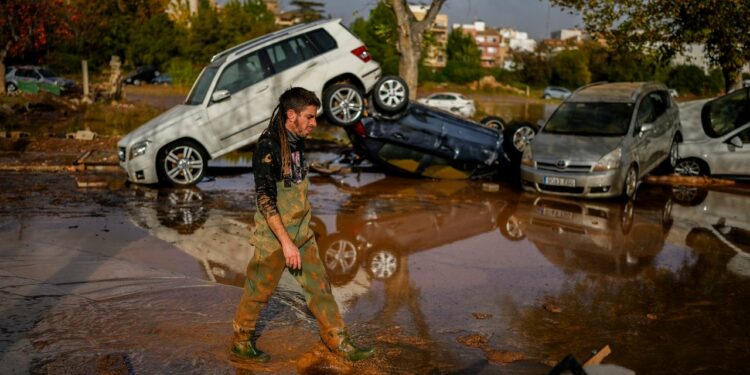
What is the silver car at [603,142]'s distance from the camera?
1156cm

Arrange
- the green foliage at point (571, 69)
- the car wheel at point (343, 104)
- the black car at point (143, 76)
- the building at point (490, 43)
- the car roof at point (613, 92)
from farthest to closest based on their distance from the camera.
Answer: the building at point (490, 43) < the green foliage at point (571, 69) < the black car at point (143, 76) < the car roof at point (613, 92) < the car wheel at point (343, 104)

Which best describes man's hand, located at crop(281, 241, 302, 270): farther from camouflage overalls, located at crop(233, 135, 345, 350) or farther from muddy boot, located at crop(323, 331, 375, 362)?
muddy boot, located at crop(323, 331, 375, 362)

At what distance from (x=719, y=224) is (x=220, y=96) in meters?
8.03

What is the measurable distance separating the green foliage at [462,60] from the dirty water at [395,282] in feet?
187

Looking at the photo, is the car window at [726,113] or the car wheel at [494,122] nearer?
the car window at [726,113]

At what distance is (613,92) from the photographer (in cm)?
1324

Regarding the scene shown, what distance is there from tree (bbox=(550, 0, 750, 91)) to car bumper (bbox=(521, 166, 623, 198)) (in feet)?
21.4

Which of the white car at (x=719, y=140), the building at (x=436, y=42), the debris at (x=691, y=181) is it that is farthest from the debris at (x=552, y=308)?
the building at (x=436, y=42)

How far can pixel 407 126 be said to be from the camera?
12.6 m

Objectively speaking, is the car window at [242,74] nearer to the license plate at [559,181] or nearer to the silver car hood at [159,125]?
the silver car hood at [159,125]

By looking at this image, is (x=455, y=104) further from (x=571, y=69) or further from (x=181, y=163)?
(x=571, y=69)

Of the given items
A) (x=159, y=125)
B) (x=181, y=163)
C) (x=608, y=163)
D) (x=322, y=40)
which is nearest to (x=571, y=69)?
(x=608, y=163)

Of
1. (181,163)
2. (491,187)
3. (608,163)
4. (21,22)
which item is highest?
(21,22)

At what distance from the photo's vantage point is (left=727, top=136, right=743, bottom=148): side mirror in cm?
1358
